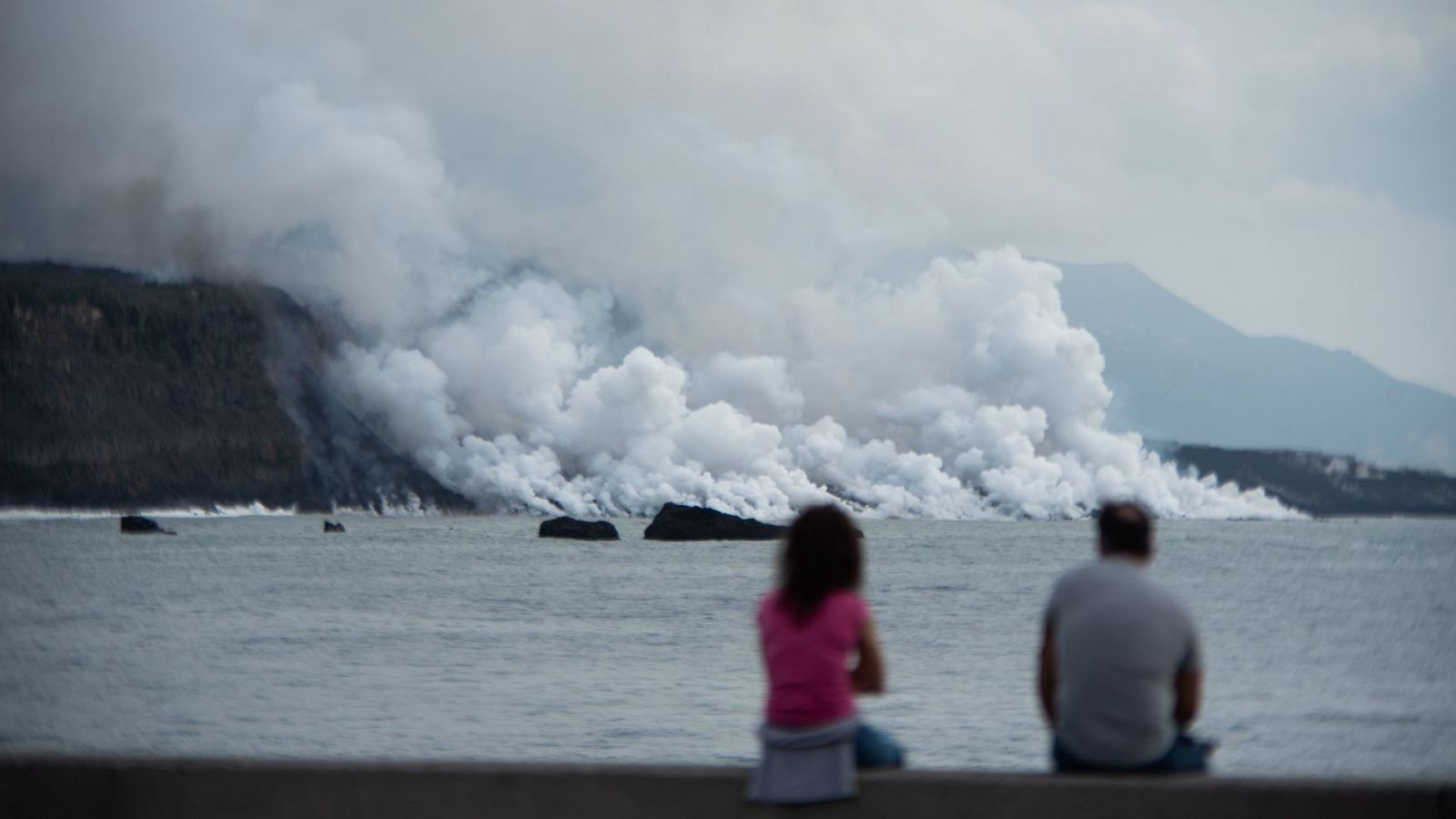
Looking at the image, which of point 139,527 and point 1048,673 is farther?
point 139,527

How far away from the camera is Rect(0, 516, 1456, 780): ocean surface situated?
102ft

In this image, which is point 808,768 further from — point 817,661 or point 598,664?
point 598,664

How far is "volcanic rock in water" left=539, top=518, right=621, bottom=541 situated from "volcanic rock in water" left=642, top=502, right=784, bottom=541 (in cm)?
500

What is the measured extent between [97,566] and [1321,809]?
119 m

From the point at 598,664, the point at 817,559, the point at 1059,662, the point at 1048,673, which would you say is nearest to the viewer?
the point at 817,559

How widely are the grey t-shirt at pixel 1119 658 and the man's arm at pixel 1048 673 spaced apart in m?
0.10

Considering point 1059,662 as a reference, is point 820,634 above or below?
above

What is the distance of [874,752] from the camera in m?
6.94

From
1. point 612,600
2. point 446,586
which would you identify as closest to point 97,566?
point 446,586

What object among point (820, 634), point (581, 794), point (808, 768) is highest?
point (820, 634)

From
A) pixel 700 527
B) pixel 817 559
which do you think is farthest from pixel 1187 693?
pixel 700 527

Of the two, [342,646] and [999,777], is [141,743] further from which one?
[999,777]

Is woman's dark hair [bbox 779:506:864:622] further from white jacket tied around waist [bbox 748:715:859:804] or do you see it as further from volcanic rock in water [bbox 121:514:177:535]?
volcanic rock in water [bbox 121:514:177:535]

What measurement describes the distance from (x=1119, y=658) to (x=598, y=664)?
40398mm
